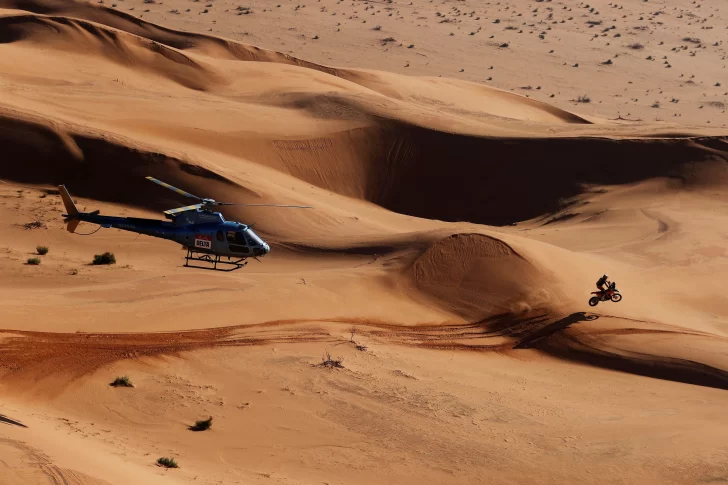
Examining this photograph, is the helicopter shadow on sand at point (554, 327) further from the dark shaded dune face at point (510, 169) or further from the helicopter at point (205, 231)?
the dark shaded dune face at point (510, 169)

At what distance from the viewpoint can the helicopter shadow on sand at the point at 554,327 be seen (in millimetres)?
25359

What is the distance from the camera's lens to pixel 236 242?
77.4ft

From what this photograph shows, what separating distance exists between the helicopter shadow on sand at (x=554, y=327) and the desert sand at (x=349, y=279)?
0.22 feet

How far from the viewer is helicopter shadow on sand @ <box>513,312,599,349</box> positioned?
25359mm

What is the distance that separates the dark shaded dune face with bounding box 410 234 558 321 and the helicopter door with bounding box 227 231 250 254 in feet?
19.1

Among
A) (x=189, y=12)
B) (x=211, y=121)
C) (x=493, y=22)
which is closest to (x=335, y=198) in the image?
(x=211, y=121)

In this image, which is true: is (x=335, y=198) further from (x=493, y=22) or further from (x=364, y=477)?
(x=493, y=22)

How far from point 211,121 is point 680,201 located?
18.5 m

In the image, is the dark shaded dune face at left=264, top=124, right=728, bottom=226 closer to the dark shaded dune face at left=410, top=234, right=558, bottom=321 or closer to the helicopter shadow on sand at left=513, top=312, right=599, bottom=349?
the dark shaded dune face at left=410, top=234, right=558, bottom=321

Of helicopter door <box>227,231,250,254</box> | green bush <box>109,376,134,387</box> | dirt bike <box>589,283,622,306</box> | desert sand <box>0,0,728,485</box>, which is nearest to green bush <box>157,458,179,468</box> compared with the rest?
desert sand <box>0,0,728,485</box>

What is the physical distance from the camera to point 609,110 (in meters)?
55.9

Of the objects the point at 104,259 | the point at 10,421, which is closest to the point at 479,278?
the point at 104,259

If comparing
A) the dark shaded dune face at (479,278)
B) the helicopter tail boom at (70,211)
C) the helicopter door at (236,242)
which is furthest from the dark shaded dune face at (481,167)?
the helicopter door at (236,242)

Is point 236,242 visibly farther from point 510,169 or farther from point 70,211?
point 510,169
